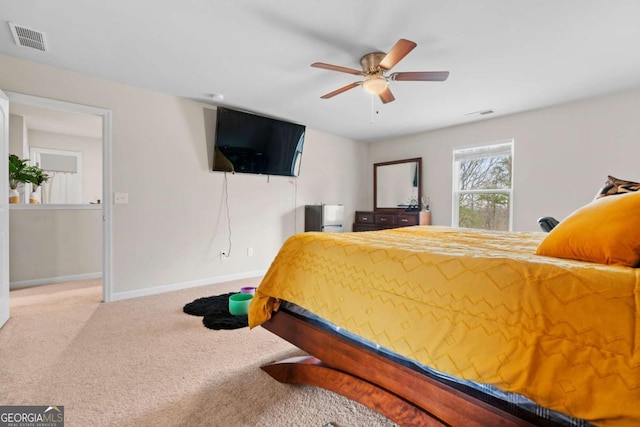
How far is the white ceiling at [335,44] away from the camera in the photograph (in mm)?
1885

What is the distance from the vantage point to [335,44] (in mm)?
2285

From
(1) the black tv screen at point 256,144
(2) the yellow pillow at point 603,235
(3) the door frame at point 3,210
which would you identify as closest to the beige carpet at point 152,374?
(3) the door frame at point 3,210

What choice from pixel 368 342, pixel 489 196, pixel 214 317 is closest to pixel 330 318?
pixel 368 342

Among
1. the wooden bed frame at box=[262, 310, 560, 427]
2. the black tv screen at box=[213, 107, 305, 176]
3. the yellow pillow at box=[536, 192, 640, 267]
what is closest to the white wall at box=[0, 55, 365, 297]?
the black tv screen at box=[213, 107, 305, 176]

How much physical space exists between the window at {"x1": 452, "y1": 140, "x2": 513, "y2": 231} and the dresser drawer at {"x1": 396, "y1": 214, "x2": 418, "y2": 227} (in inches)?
24.0

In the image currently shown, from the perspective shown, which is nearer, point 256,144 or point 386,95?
point 386,95

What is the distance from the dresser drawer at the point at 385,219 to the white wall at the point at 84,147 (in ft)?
18.5

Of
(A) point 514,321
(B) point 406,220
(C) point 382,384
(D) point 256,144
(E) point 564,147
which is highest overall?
(D) point 256,144

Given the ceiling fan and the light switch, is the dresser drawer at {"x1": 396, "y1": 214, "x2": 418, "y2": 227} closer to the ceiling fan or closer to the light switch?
the ceiling fan

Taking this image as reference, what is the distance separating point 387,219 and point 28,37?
15.7ft

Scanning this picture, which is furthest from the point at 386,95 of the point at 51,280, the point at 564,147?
the point at 51,280

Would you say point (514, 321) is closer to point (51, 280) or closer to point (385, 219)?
point (385, 219)

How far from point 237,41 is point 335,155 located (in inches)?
123

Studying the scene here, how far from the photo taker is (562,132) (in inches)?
138
